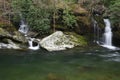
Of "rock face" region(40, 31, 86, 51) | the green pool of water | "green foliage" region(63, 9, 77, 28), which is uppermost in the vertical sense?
"green foliage" region(63, 9, 77, 28)

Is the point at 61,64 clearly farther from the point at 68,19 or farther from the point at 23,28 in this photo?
the point at 23,28

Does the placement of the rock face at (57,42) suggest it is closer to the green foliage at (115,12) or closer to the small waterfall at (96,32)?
the small waterfall at (96,32)

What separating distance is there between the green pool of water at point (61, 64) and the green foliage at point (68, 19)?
452 centimetres

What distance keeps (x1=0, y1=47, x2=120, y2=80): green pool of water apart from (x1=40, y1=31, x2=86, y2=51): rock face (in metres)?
1.07

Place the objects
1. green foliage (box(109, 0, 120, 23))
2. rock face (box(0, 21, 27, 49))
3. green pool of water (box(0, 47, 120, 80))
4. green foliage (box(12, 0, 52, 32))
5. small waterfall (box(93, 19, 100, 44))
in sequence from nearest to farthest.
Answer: green pool of water (box(0, 47, 120, 80)) → rock face (box(0, 21, 27, 49)) → green foliage (box(109, 0, 120, 23)) → green foliage (box(12, 0, 52, 32)) → small waterfall (box(93, 19, 100, 44))

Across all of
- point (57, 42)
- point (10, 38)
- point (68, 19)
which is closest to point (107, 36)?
point (68, 19)

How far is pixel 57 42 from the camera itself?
2655 centimetres

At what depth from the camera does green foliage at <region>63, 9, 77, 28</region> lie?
29344 mm

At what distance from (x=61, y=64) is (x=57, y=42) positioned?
293 inches

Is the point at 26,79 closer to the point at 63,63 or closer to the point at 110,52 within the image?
the point at 63,63

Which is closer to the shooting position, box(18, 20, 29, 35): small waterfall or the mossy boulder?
the mossy boulder

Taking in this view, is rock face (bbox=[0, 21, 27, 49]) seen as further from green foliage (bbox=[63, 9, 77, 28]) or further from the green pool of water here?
green foliage (bbox=[63, 9, 77, 28])

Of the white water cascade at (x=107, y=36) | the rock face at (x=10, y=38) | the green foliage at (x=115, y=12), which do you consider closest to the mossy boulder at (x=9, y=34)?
the rock face at (x=10, y=38)

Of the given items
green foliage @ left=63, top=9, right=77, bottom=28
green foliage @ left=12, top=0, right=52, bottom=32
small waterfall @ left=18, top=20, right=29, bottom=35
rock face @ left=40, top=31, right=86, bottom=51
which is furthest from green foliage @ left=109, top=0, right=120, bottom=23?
small waterfall @ left=18, top=20, right=29, bottom=35
